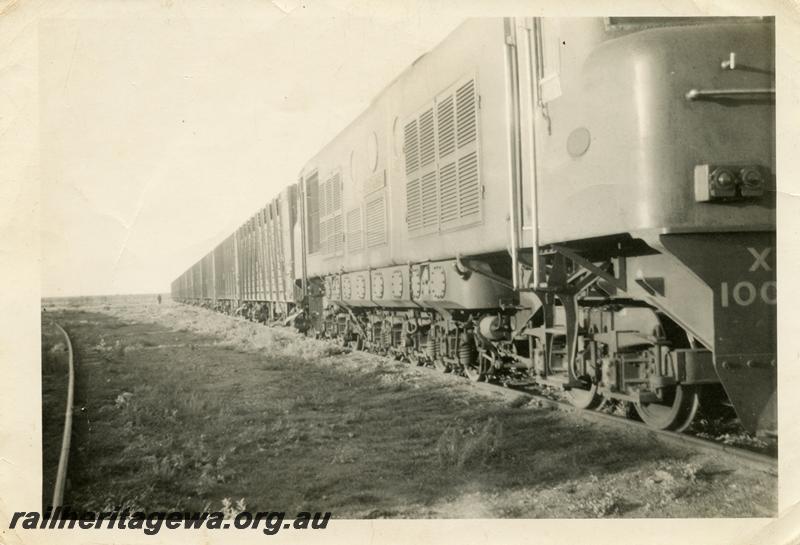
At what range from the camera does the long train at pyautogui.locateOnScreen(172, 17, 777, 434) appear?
11.1 ft

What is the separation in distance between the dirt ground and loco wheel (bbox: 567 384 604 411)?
188 mm

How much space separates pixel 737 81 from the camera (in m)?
3.43

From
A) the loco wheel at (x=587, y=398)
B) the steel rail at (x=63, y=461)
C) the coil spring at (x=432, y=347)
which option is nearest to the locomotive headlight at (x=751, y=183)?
the loco wheel at (x=587, y=398)

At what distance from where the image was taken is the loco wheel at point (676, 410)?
4117 mm

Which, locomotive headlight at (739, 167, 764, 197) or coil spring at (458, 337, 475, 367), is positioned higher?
locomotive headlight at (739, 167, 764, 197)

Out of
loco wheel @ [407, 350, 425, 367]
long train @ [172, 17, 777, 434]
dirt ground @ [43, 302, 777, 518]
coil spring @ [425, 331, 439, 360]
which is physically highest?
long train @ [172, 17, 777, 434]

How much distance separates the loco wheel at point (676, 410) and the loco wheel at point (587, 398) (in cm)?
39

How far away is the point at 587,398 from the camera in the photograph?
4.88 meters

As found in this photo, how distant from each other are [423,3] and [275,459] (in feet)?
11.2

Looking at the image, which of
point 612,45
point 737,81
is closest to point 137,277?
point 612,45

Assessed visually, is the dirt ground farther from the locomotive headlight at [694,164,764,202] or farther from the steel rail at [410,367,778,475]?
the locomotive headlight at [694,164,764,202]

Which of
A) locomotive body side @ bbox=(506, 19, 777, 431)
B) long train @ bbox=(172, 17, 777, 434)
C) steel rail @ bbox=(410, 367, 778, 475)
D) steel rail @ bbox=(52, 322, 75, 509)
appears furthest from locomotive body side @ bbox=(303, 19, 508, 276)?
steel rail @ bbox=(52, 322, 75, 509)

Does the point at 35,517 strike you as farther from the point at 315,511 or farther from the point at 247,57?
the point at 247,57

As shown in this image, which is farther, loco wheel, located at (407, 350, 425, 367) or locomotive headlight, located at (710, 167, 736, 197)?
loco wheel, located at (407, 350, 425, 367)
